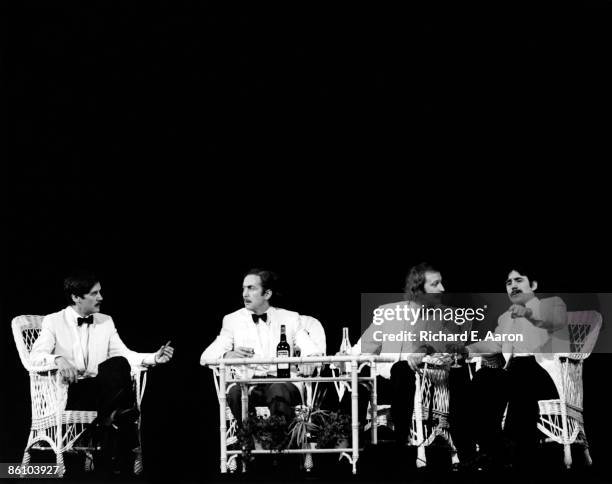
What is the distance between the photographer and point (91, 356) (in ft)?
21.4

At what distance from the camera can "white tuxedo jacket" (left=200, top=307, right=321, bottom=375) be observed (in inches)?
255

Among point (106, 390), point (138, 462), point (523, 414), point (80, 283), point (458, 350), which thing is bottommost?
point (138, 462)

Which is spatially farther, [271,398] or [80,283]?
[80,283]

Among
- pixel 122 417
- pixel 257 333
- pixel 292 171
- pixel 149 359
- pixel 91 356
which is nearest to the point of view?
pixel 122 417

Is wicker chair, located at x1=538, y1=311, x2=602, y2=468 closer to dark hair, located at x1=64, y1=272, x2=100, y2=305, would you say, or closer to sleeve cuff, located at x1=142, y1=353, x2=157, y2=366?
sleeve cuff, located at x1=142, y1=353, x2=157, y2=366

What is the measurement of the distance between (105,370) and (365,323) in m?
2.00

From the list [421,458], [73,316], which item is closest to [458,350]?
[421,458]

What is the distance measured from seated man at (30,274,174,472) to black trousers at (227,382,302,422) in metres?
0.43

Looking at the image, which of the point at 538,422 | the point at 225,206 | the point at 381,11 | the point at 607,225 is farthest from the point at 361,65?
the point at 538,422

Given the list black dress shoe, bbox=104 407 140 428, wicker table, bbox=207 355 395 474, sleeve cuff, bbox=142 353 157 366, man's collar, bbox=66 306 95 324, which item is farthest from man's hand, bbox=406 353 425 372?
man's collar, bbox=66 306 95 324

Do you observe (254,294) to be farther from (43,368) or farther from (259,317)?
(43,368)

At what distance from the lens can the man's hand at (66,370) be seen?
5.93 meters

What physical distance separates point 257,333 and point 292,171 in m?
1.34

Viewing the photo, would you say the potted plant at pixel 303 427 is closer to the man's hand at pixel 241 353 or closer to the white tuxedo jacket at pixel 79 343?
the man's hand at pixel 241 353
